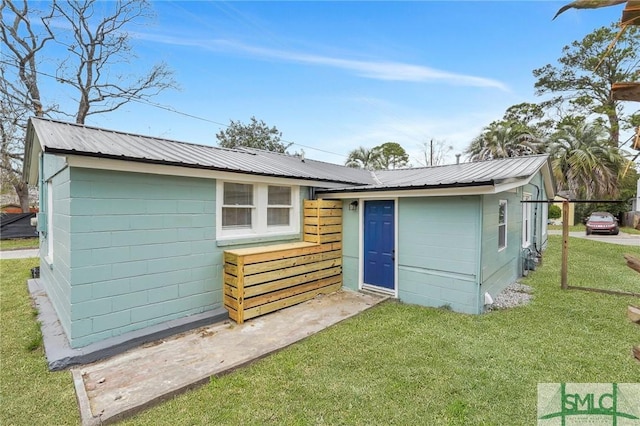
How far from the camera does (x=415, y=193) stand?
6.07 m

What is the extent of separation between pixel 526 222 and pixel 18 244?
72.0ft

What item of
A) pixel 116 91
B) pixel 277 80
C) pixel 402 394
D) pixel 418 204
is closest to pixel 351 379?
pixel 402 394

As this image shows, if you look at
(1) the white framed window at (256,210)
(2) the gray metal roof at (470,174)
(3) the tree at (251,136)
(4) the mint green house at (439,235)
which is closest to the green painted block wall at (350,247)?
(4) the mint green house at (439,235)

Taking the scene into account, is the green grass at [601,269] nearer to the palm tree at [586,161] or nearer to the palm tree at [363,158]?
the palm tree at [586,161]

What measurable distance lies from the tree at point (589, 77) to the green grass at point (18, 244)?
1471 inches

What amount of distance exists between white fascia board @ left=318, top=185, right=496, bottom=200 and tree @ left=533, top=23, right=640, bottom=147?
26.6 metres

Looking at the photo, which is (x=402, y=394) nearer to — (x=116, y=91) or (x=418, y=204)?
(x=418, y=204)

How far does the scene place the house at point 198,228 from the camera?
170 inches

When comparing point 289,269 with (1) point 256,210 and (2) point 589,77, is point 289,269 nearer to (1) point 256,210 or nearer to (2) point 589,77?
(1) point 256,210

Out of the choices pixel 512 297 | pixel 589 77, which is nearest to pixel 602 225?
pixel 589 77

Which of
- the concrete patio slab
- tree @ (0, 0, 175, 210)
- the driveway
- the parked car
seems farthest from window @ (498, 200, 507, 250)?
tree @ (0, 0, 175, 210)

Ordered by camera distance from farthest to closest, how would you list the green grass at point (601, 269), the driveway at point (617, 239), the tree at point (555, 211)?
the tree at point (555, 211) → the driveway at point (617, 239) → the green grass at point (601, 269)

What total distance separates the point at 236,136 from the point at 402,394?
90.3 ft

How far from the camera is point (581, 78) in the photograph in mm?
26281
